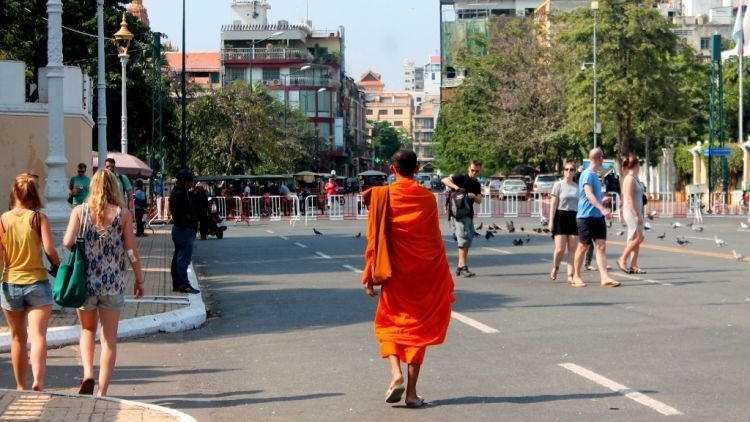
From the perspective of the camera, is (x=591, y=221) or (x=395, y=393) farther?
(x=591, y=221)

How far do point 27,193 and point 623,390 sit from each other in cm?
461

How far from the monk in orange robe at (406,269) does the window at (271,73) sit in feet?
369

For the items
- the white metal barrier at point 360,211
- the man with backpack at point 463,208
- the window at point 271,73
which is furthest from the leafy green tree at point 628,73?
the window at point 271,73

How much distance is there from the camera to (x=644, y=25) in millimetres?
61125

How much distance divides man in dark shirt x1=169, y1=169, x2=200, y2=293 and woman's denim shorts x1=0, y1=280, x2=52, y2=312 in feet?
24.2

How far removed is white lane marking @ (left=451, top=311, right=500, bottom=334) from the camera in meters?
12.2

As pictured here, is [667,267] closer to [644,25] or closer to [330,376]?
[330,376]

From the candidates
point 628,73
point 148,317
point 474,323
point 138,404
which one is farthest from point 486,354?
point 628,73

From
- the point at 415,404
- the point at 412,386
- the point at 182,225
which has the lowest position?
the point at 415,404

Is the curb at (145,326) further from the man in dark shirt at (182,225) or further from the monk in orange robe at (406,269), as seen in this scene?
the monk in orange robe at (406,269)

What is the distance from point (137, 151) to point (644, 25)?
87.8ft

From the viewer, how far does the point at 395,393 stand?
327 inches

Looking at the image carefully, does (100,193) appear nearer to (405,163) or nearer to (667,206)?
(405,163)

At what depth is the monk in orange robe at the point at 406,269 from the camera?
848 centimetres
